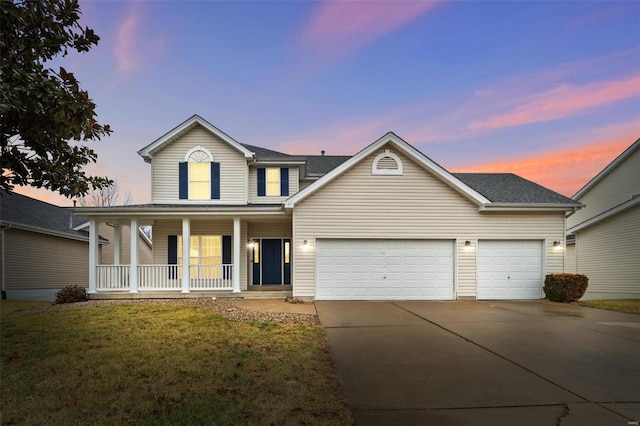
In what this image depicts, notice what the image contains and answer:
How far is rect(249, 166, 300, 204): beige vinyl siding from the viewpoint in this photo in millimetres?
14945

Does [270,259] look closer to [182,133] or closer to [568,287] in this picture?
[182,133]

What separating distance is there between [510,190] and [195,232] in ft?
45.4

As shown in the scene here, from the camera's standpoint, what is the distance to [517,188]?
14.4m

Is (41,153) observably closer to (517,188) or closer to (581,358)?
(581,358)

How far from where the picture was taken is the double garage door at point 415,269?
40.5 feet

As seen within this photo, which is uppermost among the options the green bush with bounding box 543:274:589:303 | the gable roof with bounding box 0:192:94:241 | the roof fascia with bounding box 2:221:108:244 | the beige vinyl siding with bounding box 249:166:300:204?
the beige vinyl siding with bounding box 249:166:300:204

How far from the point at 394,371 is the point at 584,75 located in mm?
17277

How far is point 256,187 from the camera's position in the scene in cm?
1508

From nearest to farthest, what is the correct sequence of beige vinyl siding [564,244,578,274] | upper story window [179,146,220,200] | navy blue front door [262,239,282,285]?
upper story window [179,146,220,200] < navy blue front door [262,239,282,285] < beige vinyl siding [564,244,578,274]

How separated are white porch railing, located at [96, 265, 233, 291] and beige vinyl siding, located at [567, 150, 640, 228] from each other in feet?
73.8

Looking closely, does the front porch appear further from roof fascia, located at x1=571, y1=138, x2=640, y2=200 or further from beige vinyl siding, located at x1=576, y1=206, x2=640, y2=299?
roof fascia, located at x1=571, y1=138, x2=640, y2=200

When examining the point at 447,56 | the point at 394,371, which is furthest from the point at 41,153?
the point at 447,56

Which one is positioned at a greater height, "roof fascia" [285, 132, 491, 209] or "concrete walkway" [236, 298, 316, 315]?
"roof fascia" [285, 132, 491, 209]

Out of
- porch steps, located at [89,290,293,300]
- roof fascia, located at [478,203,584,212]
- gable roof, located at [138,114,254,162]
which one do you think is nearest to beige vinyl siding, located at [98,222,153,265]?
porch steps, located at [89,290,293,300]
